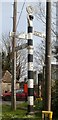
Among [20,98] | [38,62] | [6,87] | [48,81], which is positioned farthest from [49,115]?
[6,87]

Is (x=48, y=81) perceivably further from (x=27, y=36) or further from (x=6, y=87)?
(x=6, y=87)

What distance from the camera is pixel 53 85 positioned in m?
13.8

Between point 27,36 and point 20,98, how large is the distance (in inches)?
719

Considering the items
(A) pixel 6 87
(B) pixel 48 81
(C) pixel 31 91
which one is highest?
(B) pixel 48 81

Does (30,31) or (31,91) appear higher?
(30,31)

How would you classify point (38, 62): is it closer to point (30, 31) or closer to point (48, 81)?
point (30, 31)

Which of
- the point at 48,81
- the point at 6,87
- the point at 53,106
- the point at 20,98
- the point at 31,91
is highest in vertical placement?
the point at 48,81

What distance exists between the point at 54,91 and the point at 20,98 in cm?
1665

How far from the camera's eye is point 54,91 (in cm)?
1302

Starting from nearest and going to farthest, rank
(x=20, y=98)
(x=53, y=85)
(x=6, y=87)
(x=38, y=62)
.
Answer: (x=53, y=85) → (x=20, y=98) → (x=38, y=62) → (x=6, y=87)

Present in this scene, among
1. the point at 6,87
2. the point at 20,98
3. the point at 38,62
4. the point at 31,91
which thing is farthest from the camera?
the point at 6,87

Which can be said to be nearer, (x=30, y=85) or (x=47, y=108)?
(x=47, y=108)

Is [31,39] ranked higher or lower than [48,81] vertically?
higher

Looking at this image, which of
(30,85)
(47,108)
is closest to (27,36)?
(30,85)
